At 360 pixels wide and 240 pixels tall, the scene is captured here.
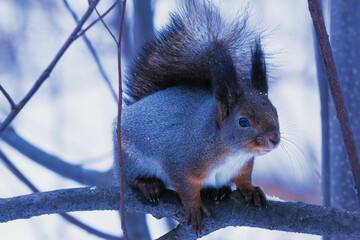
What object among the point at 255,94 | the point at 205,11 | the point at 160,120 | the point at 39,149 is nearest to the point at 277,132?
the point at 255,94

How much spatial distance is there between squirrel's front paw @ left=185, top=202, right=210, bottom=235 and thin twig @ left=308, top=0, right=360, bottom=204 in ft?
1.99

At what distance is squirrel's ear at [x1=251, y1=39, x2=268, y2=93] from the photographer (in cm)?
221

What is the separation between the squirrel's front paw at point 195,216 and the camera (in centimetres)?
209

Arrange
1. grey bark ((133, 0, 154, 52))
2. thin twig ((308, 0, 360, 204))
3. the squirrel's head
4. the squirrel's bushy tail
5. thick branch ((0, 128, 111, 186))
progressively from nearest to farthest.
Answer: thin twig ((308, 0, 360, 204))
the squirrel's head
the squirrel's bushy tail
thick branch ((0, 128, 111, 186))
grey bark ((133, 0, 154, 52))

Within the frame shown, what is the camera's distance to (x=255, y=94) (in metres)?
2.21

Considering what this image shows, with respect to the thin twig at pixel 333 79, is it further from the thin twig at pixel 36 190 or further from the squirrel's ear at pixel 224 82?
the thin twig at pixel 36 190

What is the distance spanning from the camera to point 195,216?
82.4 inches

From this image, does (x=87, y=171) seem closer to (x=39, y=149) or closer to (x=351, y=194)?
(x=39, y=149)

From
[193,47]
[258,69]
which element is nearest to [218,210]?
[258,69]

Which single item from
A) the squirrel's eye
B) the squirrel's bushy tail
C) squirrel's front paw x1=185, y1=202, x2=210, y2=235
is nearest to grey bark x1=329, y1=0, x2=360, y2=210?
the squirrel's bushy tail

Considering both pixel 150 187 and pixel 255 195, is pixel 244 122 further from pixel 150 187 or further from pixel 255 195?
pixel 150 187

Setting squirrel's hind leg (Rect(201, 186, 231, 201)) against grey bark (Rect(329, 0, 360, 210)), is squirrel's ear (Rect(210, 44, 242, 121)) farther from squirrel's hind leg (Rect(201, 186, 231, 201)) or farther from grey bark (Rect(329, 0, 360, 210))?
grey bark (Rect(329, 0, 360, 210))

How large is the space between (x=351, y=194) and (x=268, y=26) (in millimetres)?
997

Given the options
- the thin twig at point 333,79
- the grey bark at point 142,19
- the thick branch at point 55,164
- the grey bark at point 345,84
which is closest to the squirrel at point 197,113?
the thin twig at point 333,79
